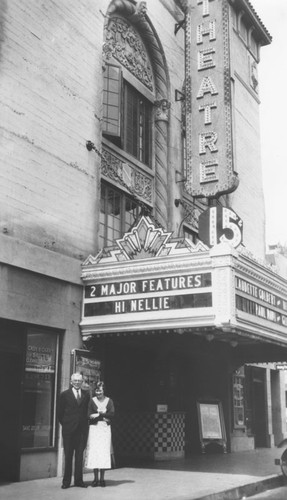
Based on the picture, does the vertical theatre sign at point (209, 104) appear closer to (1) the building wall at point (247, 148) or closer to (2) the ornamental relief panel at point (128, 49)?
(2) the ornamental relief panel at point (128, 49)

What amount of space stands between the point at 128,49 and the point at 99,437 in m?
10.9

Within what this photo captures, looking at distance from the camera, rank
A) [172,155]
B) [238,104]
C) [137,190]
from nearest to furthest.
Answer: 1. [137,190]
2. [172,155]
3. [238,104]

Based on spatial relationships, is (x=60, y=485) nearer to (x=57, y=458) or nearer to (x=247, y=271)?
(x=57, y=458)

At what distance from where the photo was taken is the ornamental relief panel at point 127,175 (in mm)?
14947

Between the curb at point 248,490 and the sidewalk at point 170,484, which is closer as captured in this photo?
the sidewalk at point 170,484

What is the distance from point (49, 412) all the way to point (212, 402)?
8.26 meters

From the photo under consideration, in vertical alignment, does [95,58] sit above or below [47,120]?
above

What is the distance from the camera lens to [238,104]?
22938mm

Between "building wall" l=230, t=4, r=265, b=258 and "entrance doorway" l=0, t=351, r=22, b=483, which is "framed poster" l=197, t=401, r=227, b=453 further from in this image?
"entrance doorway" l=0, t=351, r=22, b=483

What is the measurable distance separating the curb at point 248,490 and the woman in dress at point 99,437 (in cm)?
191

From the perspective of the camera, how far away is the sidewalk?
30.7ft

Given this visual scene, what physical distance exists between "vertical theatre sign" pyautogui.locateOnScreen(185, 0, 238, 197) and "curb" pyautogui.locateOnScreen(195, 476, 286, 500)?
7.22 m

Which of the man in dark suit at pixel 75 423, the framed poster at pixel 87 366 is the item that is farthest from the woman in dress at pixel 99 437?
the framed poster at pixel 87 366

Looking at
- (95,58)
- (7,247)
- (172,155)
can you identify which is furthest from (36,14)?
(172,155)
